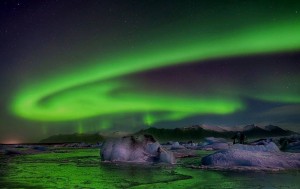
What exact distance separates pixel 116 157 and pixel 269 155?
26.9ft

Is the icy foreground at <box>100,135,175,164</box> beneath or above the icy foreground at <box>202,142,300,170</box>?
above

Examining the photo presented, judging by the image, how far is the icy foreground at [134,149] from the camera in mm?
20300

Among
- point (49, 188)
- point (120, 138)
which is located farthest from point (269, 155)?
point (49, 188)

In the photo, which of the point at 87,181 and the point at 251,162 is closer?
the point at 87,181

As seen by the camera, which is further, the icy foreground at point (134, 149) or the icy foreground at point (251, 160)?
the icy foreground at point (134, 149)

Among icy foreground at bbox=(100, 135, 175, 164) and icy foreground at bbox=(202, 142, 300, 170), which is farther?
icy foreground at bbox=(100, 135, 175, 164)

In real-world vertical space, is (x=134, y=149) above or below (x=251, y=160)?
above

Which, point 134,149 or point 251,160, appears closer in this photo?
point 251,160

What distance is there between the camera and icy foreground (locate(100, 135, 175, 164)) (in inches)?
799

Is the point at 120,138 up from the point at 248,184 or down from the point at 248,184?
up

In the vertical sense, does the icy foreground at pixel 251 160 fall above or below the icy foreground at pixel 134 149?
below

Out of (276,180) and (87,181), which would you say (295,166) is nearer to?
(276,180)

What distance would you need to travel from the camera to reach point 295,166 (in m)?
15.8

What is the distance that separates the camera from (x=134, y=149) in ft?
68.3
